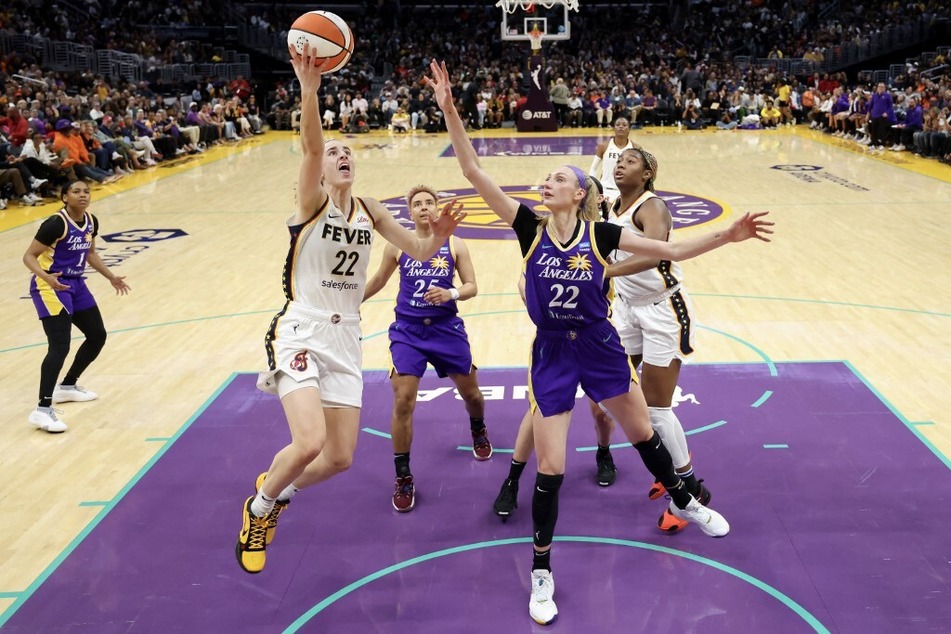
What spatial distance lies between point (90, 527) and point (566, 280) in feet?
9.69

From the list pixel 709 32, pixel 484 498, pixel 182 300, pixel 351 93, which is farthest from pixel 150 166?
pixel 709 32

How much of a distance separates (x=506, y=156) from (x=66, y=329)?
52.2ft

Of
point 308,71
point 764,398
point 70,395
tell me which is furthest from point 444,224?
point 70,395

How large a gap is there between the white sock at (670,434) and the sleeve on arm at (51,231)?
4339 millimetres

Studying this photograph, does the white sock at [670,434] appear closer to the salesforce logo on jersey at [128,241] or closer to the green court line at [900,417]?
the green court line at [900,417]

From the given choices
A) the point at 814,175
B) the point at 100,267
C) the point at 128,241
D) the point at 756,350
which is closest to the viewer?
the point at 100,267

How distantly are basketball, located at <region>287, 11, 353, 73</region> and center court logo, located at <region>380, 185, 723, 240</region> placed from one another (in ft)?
25.0

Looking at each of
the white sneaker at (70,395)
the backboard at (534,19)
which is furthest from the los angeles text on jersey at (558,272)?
the backboard at (534,19)

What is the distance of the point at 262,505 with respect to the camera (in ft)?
14.9

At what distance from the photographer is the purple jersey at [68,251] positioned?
6.71 m

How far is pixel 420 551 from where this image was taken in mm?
4824

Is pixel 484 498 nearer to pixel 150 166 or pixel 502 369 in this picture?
pixel 502 369

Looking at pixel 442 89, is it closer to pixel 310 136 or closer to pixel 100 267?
pixel 310 136

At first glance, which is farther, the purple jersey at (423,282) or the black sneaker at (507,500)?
the purple jersey at (423,282)
